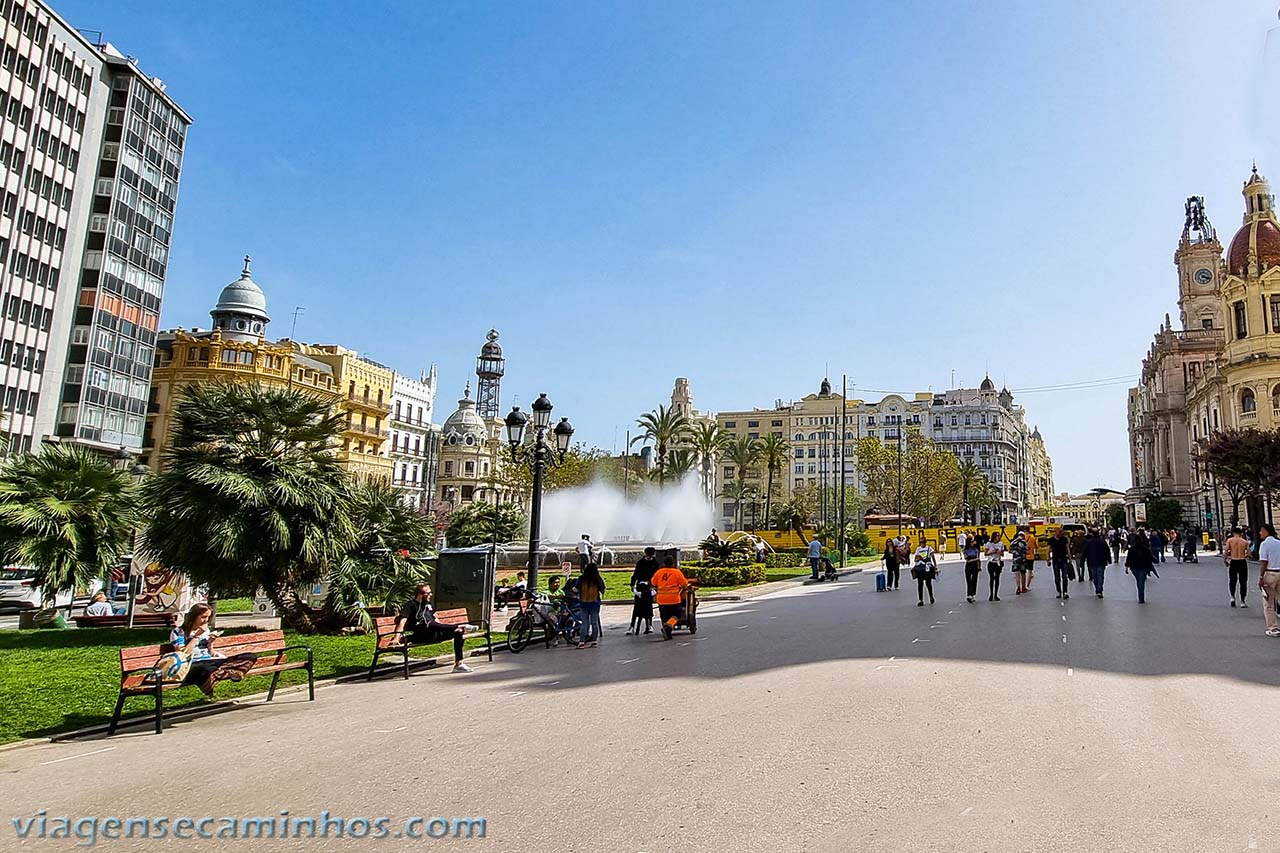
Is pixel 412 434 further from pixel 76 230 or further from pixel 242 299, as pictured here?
pixel 76 230

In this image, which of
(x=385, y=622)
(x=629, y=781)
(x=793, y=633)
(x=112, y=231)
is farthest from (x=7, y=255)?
(x=629, y=781)

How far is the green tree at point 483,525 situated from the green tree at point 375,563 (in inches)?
778

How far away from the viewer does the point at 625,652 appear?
43.8 feet

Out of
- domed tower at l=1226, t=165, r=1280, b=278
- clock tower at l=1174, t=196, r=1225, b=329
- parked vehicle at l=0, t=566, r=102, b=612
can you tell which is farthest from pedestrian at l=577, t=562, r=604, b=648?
clock tower at l=1174, t=196, r=1225, b=329

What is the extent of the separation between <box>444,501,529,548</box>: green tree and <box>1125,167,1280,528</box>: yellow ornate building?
5778 centimetres

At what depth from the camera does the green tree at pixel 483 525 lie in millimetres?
37656

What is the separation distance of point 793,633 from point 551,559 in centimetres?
2455

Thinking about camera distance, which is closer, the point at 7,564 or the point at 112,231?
the point at 7,564

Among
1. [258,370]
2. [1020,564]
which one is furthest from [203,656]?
[258,370]

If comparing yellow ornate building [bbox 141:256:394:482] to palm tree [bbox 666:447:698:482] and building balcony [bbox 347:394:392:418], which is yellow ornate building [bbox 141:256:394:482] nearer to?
building balcony [bbox 347:394:392:418]

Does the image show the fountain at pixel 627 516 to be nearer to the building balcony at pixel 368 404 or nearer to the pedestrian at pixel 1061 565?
the building balcony at pixel 368 404

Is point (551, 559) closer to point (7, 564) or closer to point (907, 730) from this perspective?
point (7, 564)

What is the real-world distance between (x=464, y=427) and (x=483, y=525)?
6614cm

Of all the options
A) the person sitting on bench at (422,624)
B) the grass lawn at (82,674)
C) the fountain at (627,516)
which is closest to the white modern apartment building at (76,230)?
the fountain at (627,516)
